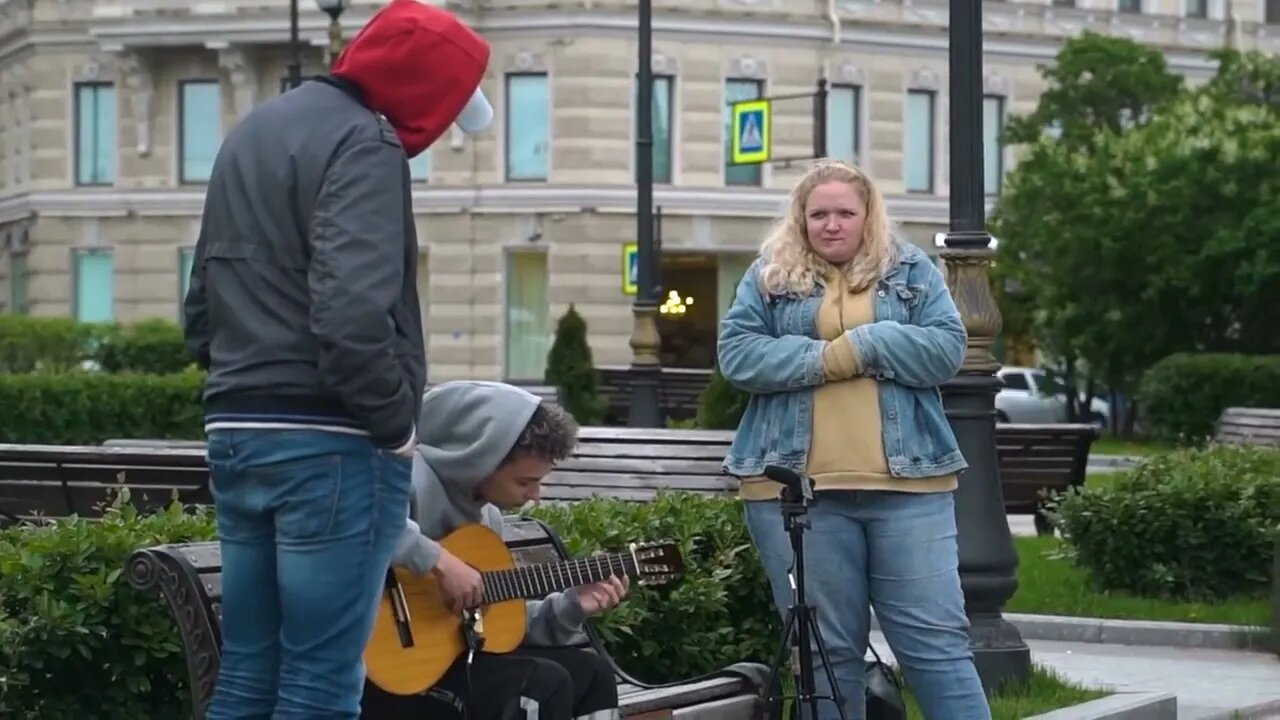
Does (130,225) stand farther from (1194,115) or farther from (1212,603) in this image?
(1212,603)

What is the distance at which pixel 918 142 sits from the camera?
4988 cm

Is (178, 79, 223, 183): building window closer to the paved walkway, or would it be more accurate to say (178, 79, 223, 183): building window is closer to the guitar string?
the paved walkway

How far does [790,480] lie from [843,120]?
42.3 m

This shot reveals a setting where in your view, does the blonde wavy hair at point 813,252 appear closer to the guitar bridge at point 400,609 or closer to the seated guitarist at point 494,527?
the seated guitarist at point 494,527

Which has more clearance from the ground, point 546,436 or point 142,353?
point 142,353

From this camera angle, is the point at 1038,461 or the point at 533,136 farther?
the point at 533,136

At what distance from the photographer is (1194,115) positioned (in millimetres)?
39031

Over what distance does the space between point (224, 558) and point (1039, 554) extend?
36.6 feet

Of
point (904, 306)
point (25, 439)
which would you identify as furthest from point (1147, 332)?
point (904, 306)

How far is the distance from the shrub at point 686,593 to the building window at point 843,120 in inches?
1560

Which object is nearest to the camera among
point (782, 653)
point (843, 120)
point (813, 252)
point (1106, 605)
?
point (782, 653)

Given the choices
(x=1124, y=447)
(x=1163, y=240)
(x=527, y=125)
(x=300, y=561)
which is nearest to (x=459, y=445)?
(x=300, y=561)

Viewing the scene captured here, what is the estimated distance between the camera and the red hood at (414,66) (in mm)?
5512

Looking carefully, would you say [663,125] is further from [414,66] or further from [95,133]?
[414,66]
